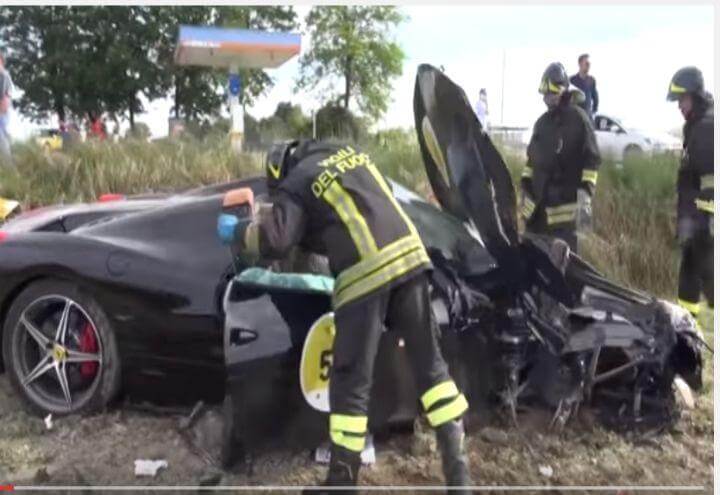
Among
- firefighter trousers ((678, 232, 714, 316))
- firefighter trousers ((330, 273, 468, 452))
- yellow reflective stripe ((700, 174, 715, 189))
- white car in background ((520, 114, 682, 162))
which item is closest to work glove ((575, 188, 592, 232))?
white car in background ((520, 114, 682, 162))

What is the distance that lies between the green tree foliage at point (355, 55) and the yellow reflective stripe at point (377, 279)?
131cm

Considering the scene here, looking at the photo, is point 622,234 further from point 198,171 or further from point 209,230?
point 209,230

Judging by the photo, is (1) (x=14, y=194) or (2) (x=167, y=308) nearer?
(2) (x=167, y=308)

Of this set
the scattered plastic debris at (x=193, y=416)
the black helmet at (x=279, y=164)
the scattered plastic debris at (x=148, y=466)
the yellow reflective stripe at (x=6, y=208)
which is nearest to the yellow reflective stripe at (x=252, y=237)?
the black helmet at (x=279, y=164)

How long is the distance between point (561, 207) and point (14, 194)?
413cm

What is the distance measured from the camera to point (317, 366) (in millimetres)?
2979

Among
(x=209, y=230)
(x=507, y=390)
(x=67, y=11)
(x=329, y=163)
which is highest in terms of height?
(x=67, y=11)

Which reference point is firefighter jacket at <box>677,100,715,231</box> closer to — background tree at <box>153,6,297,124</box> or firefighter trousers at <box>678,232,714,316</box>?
firefighter trousers at <box>678,232,714,316</box>

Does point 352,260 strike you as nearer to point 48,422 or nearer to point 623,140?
point 48,422

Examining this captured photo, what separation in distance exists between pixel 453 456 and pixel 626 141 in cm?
411

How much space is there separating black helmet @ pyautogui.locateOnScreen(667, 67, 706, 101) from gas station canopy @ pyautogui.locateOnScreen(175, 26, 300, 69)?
86.2 inches

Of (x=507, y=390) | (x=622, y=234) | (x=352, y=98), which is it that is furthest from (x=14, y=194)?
(x=622, y=234)

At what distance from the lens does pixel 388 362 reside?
9.78 ft

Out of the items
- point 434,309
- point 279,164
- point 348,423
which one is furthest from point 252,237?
point 434,309
